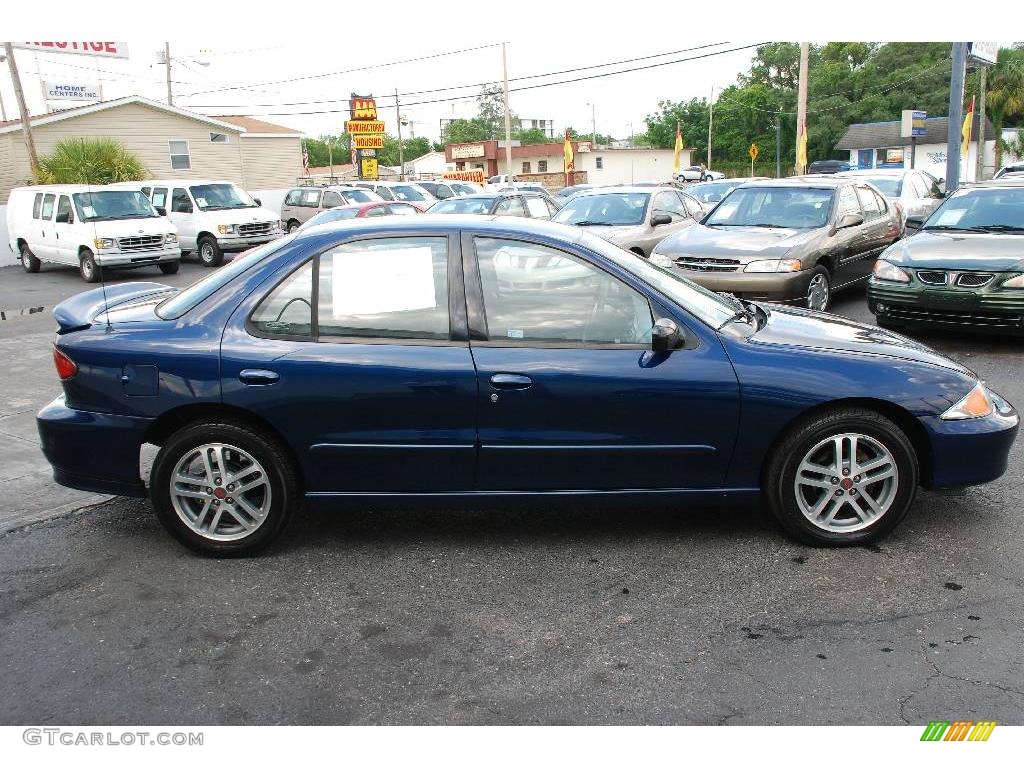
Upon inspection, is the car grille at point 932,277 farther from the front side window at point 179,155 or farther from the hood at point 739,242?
the front side window at point 179,155

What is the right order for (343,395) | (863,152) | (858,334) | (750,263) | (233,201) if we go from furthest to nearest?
(863,152)
(233,201)
(750,263)
(858,334)
(343,395)

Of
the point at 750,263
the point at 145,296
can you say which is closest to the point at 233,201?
the point at 750,263

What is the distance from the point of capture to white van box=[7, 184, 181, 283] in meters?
17.2

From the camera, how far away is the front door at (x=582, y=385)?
13.1 ft

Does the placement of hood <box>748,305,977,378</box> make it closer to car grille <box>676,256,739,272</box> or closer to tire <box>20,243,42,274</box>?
car grille <box>676,256,739,272</box>

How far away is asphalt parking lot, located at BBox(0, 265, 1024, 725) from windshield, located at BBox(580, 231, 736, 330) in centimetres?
105

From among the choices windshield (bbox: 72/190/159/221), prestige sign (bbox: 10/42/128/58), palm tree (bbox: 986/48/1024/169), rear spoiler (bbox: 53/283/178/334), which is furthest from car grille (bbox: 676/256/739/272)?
palm tree (bbox: 986/48/1024/169)

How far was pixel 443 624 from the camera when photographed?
3.61 metres

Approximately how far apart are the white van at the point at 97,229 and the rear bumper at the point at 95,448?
1371cm

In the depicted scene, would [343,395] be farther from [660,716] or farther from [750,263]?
[750,263]

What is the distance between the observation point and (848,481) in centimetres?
412

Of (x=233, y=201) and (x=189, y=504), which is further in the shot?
(x=233, y=201)

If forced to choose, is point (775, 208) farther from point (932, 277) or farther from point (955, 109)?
point (955, 109)
